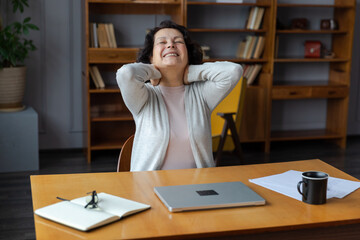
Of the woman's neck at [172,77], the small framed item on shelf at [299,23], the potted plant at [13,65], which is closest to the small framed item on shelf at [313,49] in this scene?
the small framed item on shelf at [299,23]

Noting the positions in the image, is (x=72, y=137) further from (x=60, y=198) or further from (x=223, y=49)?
(x=60, y=198)

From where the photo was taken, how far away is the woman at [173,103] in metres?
2.10

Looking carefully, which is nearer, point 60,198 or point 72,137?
point 60,198

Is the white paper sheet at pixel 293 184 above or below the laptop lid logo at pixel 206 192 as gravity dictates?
below

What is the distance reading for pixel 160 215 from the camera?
145 centimetres

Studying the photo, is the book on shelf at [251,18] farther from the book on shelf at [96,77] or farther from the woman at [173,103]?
the woman at [173,103]

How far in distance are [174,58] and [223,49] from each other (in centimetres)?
327

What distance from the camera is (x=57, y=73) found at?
4.97 meters

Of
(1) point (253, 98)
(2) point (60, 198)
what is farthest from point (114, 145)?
(2) point (60, 198)

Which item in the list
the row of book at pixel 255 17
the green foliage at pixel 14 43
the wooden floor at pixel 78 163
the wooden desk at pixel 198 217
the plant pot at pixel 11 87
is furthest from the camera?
the row of book at pixel 255 17

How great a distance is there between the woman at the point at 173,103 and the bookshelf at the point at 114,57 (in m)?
2.38

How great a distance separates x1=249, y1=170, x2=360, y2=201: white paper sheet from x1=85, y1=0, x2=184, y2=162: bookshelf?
2.97 m

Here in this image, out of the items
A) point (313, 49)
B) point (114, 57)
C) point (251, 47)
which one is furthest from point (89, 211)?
point (313, 49)

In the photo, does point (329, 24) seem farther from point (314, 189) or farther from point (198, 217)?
point (198, 217)
